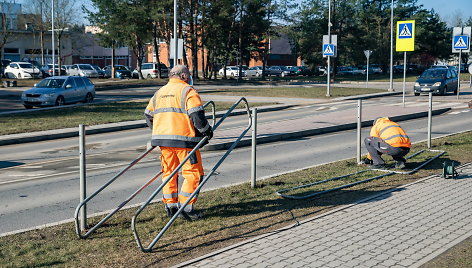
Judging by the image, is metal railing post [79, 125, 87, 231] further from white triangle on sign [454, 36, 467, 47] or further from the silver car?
white triangle on sign [454, 36, 467, 47]

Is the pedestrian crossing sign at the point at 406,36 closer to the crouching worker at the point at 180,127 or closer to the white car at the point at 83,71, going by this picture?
the crouching worker at the point at 180,127

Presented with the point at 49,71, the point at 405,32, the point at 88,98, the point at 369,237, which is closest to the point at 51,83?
the point at 88,98

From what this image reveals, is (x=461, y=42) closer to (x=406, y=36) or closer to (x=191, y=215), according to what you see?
(x=406, y=36)

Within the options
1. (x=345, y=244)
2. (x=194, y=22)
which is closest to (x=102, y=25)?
(x=194, y=22)

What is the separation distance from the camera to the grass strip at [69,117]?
1852cm

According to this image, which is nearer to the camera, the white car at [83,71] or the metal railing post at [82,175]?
the metal railing post at [82,175]

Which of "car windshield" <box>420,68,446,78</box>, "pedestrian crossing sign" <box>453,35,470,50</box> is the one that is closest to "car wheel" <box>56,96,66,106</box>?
"pedestrian crossing sign" <box>453,35,470,50</box>

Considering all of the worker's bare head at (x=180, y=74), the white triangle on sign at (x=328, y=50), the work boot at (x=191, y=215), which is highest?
the white triangle on sign at (x=328, y=50)

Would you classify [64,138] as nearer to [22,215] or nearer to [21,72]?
[22,215]

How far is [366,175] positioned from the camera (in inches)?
373

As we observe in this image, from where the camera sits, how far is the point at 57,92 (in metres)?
26.0

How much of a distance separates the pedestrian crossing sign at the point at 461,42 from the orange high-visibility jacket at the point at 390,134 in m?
18.4

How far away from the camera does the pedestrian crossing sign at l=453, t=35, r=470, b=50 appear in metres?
26.1

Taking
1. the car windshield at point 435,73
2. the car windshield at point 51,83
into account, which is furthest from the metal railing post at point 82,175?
the car windshield at point 435,73
